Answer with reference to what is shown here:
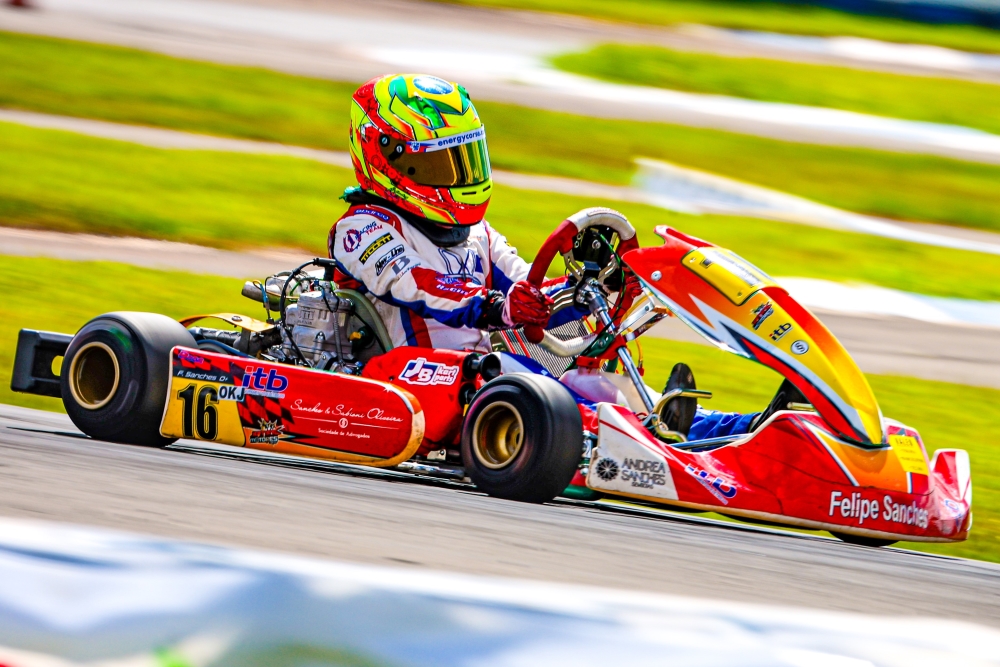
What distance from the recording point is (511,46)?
2391cm

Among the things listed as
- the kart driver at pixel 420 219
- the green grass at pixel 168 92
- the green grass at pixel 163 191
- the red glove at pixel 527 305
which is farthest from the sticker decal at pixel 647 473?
the green grass at pixel 168 92

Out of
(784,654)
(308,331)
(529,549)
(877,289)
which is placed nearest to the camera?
(784,654)

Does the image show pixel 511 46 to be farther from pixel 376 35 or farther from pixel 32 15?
pixel 32 15

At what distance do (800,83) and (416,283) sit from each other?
1847 centimetres

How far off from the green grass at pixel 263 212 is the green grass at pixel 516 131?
185cm

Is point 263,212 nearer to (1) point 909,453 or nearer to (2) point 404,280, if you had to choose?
(2) point 404,280

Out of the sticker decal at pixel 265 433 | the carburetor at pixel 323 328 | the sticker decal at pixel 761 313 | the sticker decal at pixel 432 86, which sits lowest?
the sticker decal at pixel 265 433

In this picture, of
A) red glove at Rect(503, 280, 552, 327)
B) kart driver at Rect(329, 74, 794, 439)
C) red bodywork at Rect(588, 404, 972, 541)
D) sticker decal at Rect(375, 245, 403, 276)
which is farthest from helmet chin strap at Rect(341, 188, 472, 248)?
red bodywork at Rect(588, 404, 972, 541)

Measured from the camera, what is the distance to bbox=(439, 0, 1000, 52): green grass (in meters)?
27.6

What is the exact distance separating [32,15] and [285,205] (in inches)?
385

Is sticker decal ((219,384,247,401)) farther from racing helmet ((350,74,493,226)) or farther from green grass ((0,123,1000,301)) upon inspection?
green grass ((0,123,1000,301))

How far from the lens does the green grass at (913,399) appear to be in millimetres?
7678

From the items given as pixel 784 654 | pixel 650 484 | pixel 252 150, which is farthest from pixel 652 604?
pixel 252 150

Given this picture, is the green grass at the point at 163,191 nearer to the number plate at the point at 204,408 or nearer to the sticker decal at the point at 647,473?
the number plate at the point at 204,408
